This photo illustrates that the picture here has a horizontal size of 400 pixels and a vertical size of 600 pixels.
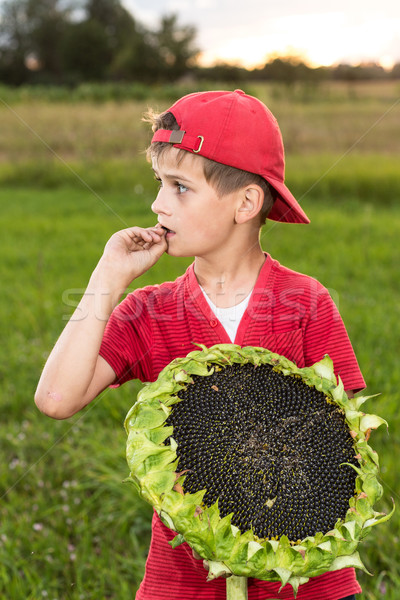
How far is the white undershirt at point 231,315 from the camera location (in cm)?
208

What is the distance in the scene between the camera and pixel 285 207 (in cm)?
226

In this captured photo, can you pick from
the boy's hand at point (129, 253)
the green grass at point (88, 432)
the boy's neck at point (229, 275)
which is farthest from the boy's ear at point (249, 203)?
the green grass at point (88, 432)

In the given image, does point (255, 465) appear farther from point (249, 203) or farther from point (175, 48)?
point (175, 48)

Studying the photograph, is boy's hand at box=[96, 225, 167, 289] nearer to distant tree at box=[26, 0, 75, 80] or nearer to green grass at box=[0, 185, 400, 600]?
green grass at box=[0, 185, 400, 600]

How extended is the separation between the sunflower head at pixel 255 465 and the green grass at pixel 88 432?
144cm

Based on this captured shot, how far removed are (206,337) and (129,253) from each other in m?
0.36

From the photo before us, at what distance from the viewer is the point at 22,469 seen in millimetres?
3488

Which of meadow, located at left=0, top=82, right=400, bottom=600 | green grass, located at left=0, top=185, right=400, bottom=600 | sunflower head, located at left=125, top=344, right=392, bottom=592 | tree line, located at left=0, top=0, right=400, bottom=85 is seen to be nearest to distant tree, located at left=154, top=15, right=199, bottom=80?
tree line, located at left=0, top=0, right=400, bottom=85

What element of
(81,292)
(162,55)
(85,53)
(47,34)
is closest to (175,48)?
(162,55)

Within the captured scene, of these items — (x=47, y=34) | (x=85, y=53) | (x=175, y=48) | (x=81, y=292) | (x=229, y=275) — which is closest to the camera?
(x=229, y=275)

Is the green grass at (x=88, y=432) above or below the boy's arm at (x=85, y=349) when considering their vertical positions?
below

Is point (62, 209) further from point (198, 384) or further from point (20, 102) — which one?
point (20, 102)

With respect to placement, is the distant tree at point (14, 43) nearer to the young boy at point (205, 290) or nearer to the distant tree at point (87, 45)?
the distant tree at point (87, 45)

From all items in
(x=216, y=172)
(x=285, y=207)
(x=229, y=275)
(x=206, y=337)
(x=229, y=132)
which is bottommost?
(x=206, y=337)
